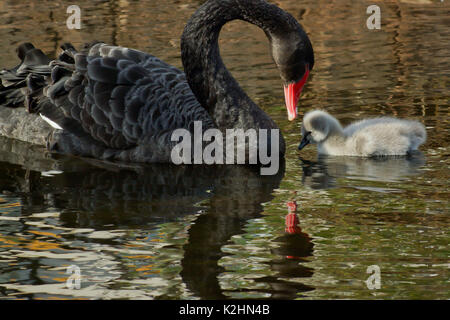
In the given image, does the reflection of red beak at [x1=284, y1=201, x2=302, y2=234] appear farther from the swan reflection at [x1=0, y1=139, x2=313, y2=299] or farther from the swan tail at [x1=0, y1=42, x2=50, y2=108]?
the swan tail at [x1=0, y1=42, x2=50, y2=108]

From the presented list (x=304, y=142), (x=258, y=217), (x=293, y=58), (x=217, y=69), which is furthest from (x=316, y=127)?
(x=258, y=217)

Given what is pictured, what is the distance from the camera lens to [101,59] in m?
6.07

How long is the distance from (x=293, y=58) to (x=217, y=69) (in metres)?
0.76

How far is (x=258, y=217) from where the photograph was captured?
465cm

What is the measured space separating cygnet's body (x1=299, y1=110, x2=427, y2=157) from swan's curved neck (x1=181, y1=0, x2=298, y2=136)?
0.29 m

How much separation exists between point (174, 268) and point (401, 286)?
103cm

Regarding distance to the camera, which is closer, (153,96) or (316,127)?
(316,127)

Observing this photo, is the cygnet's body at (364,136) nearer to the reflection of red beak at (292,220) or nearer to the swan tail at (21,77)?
the reflection of red beak at (292,220)

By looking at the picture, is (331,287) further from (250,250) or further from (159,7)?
(159,7)

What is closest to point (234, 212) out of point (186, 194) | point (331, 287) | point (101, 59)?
point (186, 194)

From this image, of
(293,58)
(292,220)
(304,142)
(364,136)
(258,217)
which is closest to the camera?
(292,220)

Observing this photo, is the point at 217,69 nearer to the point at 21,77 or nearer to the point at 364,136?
the point at 364,136

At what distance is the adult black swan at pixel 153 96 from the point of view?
5816 mm

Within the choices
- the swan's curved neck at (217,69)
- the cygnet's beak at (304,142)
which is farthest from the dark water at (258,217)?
the swan's curved neck at (217,69)
